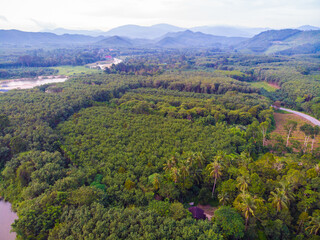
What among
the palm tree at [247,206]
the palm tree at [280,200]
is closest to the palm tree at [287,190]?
the palm tree at [280,200]

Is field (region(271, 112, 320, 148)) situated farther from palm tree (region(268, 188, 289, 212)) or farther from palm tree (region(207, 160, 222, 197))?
palm tree (region(207, 160, 222, 197))

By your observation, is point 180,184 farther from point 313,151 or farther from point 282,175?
point 313,151

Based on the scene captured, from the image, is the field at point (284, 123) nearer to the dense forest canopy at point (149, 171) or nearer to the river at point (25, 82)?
the dense forest canopy at point (149, 171)

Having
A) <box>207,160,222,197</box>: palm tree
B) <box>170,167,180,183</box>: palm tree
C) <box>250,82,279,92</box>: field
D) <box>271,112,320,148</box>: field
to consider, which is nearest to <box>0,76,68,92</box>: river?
<box>170,167,180,183</box>: palm tree

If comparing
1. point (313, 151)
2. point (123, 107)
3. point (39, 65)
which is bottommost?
point (313, 151)

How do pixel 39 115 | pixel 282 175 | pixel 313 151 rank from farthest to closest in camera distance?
pixel 39 115, pixel 313 151, pixel 282 175

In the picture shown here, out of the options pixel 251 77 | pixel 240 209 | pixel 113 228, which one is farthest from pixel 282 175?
pixel 251 77

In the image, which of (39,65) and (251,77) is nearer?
(251,77)

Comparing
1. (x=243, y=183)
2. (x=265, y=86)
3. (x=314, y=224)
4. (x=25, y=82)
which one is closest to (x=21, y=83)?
(x=25, y=82)
